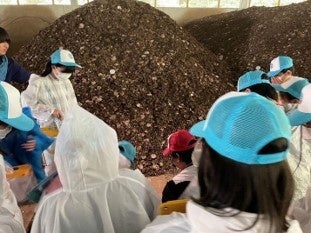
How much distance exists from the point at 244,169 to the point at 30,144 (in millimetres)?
1682

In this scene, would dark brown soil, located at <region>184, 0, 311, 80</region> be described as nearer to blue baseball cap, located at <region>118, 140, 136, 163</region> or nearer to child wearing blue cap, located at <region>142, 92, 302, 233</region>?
blue baseball cap, located at <region>118, 140, 136, 163</region>

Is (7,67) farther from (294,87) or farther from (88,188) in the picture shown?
(88,188)

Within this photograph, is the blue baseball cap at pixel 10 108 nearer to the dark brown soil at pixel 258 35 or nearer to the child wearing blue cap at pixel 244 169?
the child wearing blue cap at pixel 244 169

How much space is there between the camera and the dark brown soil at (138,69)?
4559 millimetres

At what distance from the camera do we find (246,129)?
0.94 m

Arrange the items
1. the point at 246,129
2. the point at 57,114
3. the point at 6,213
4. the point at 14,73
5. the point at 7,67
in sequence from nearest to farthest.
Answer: the point at 246,129 → the point at 6,213 → the point at 57,114 → the point at 7,67 → the point at 14,73

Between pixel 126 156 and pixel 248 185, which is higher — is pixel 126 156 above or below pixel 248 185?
below

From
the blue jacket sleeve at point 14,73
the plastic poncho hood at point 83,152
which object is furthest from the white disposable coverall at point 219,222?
the blue jacket sleeve at point 14,73

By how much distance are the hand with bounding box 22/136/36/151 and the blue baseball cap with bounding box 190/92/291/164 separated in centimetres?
159

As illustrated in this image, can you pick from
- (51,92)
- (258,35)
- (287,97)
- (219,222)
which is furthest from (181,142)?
(258,35)

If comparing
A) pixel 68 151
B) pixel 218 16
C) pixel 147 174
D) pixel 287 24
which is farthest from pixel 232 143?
pixel 218 16

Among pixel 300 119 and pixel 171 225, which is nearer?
pixel 171 225

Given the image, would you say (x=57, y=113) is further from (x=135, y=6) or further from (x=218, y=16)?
(x=218, y=16)

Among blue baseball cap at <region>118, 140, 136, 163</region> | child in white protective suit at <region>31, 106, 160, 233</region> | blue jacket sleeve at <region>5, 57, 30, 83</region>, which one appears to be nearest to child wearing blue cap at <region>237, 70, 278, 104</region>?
blue baseball cap at <region>118, 140, 136, 163</region>
